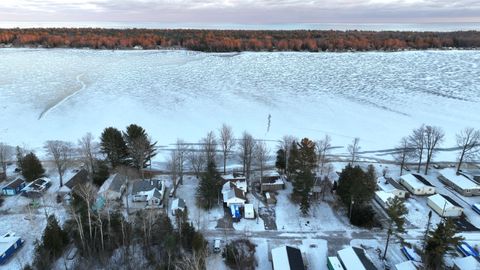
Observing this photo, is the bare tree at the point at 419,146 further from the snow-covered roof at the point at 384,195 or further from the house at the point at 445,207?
the snow-covered roof at the point at 384,195

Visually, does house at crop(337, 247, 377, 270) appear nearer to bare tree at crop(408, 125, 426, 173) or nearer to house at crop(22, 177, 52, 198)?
bare tree at crop(408, 125, 426, 173)

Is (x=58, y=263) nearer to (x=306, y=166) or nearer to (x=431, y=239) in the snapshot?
(x=306, y=166)

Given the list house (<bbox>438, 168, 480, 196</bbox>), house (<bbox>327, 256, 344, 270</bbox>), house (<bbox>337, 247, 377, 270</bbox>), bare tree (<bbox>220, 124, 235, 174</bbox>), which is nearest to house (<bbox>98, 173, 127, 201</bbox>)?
bare tree (<bbox>220, 124, 235, 174</bbox>)

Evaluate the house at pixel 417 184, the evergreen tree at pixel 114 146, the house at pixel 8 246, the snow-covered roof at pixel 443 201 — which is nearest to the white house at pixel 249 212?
the evergreen tree at pixel 114 146

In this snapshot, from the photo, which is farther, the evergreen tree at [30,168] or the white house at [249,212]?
the evergreen tree at [30,168]

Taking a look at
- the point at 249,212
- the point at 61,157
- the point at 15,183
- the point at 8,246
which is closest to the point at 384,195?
the point at 249,212

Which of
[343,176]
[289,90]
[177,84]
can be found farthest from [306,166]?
[177,84]

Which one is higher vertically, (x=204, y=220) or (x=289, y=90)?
(x=289, y=90)
